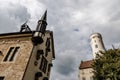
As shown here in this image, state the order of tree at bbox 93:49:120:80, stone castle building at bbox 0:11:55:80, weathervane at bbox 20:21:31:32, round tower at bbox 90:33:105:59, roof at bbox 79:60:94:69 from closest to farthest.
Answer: stone castle building at bbox 0:11:55:80 < tree at bbox 93:49:120:80 < weathervane at bbox 20:21:31:32 < roof at bbox 79:60:94:69 < round tower at bbox 90:33:105:59

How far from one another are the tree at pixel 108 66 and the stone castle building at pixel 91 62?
21098 mm

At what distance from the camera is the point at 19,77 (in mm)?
13312

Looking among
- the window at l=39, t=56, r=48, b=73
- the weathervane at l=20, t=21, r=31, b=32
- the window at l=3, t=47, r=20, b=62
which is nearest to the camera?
the window at l=3, t=47, r=20, b=62

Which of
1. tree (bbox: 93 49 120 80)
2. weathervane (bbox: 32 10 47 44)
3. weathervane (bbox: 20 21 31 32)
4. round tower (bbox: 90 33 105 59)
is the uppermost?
round tower (bbox: 90 33 105 59)

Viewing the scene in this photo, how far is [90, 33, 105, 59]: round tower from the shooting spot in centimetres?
5808

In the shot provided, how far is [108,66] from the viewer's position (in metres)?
17.5

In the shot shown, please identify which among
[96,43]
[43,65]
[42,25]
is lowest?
[43,65]

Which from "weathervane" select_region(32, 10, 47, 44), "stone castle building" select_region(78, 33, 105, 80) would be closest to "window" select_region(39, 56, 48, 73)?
"weathervane" select_region(32, 10, 47, 44)

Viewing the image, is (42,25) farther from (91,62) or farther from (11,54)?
(91,62)

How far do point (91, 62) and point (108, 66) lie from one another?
2842cm

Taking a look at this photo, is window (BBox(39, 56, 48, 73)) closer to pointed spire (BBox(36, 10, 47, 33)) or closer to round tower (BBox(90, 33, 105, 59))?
pointed spire (BBox(36, 10, 47, 33))

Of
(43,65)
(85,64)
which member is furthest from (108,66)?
(85,64)

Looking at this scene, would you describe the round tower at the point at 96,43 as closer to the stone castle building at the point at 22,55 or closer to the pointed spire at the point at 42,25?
the pointed spire at the point at 42,25

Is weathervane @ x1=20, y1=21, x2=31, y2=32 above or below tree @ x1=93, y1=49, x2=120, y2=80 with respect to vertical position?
above
